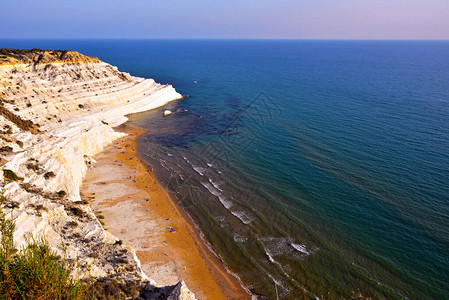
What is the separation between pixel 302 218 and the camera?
37.5 m

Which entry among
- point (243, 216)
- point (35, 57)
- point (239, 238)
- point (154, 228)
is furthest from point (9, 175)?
point (35, 57)

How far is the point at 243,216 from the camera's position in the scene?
126 ft

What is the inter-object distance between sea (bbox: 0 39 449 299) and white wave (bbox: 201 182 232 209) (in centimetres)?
24

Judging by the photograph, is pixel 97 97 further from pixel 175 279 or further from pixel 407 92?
pixel 407 92

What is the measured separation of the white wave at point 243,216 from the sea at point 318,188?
240 millimetres

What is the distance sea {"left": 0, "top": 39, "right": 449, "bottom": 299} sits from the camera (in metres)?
29.3

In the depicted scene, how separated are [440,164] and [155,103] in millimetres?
76195

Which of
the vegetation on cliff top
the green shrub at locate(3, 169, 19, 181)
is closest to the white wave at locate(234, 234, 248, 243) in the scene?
the green shrub at locate(3, 169, 19, 181)

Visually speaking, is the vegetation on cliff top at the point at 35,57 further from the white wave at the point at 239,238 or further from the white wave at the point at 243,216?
the white wave at the point at 239,238

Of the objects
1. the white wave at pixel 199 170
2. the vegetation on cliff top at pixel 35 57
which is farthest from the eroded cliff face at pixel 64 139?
the white wave at pixel 199 170

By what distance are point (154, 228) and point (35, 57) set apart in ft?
222

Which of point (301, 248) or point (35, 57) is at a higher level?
point (35, 57)

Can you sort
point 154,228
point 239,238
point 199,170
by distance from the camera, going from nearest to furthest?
point 239,238, point 154,228, point 199,170

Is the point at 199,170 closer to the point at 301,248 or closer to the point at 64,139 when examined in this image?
the point at 64,139
